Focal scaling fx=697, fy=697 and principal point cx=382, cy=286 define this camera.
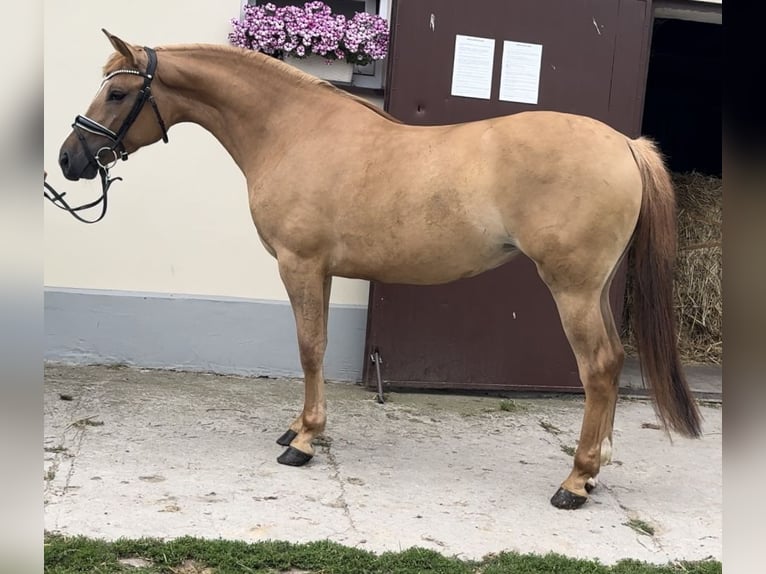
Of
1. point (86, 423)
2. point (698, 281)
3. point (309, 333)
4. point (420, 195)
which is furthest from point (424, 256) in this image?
point (698, 281)

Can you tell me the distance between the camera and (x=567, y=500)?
3.03 meters

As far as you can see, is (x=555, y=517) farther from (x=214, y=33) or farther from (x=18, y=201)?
(x=214, y=33)

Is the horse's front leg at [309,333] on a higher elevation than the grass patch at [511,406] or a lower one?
higher

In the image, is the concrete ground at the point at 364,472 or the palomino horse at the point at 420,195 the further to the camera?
the palomino horse at the point at 420,195

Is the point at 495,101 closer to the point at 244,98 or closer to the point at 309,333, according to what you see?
the point at 244,98

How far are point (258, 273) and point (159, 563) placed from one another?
Answer: 2.55 metres

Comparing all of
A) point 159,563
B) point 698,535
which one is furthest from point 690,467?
point 159,563

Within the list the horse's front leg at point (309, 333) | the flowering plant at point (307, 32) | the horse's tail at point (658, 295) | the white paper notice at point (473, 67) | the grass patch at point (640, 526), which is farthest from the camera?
the white paper notice at point (473, 67)

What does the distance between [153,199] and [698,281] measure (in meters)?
4.47

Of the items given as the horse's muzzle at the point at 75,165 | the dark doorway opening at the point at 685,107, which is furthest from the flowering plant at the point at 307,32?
the dark doorway opening at the point at 685,107

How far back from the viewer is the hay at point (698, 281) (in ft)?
19.6

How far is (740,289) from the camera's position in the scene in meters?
0.70

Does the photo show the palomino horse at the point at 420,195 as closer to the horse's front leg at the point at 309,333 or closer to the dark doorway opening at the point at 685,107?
the horse's front leg at the point at 309,333

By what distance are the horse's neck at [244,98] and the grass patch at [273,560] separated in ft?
5.89
